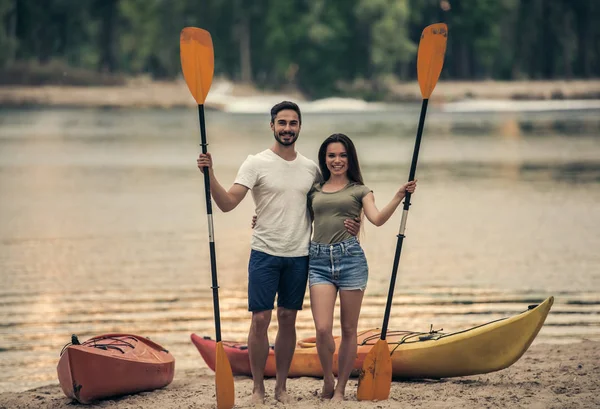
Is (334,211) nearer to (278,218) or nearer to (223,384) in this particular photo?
(278,218)

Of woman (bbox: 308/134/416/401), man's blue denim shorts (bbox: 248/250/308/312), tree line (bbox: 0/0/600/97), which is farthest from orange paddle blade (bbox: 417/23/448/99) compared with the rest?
tree line (bbox: 0/0/600/97)

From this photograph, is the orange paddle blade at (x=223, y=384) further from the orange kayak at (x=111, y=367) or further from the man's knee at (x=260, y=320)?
the orange kayak at (x=111, y=367)

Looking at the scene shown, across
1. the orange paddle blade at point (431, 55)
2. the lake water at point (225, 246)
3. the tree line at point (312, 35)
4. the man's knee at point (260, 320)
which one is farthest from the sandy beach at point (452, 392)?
the tree line at point (312, 35)

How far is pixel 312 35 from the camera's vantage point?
72.7m

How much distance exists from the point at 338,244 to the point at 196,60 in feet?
4.75

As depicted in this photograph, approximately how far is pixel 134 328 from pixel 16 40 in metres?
66.8

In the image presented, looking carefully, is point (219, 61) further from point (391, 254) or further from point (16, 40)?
point (391, 254)

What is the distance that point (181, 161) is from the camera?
103 ft

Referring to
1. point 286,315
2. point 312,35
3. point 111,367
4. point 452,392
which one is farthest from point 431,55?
point 312,35

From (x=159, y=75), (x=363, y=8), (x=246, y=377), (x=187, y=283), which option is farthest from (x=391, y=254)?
(x=159, y=75)

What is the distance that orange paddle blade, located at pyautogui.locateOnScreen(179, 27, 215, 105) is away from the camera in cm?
Answer: 702

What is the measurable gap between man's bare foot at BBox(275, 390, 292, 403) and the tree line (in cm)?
6434

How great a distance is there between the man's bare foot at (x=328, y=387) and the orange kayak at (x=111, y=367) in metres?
1.32

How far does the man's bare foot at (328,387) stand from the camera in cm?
674
